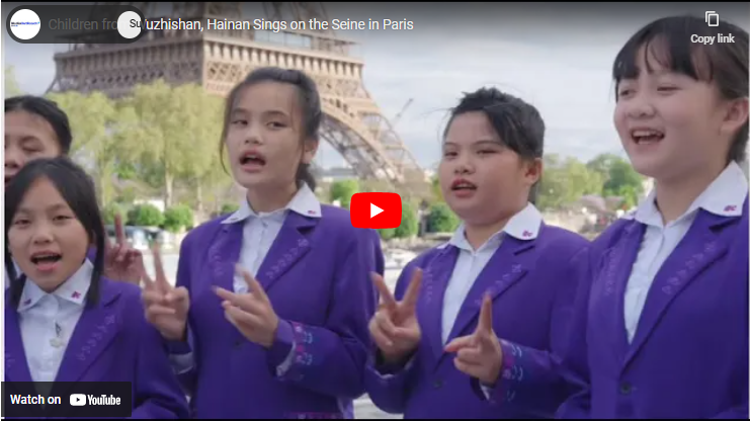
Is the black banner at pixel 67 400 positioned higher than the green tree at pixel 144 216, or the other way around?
the green tree at pixel 144 216

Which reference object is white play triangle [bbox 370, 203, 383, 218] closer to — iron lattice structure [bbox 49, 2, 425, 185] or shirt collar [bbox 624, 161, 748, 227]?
iron lattice structure [bbox 49, 2, 425, 185]

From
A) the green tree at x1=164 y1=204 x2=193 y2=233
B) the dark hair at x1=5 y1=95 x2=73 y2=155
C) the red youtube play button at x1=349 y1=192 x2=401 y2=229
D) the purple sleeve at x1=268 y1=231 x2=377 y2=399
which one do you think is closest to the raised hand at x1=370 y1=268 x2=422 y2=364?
the purple sleeve at x1=268 y1=231 x2=377 y2=399

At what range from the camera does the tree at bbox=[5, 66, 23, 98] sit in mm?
1705

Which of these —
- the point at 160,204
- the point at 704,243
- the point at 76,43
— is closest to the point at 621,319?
the point at 704,243

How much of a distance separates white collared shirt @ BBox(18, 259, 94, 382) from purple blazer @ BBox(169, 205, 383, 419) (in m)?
0.18

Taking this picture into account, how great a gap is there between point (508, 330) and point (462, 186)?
0.25 metres

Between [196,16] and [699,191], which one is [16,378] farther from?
[699,191]

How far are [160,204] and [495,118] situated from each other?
2.86 m

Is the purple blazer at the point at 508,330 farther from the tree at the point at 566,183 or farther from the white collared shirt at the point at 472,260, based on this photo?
the tree at the point at 566,183

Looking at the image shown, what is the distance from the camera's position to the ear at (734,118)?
129 cm

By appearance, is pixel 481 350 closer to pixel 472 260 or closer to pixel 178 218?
pixel 472 260

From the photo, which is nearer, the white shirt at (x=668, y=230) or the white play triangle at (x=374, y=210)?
the white shirt at (x=668, y=230)

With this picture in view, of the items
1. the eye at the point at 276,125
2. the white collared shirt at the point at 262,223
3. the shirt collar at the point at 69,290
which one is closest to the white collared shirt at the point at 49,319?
the shirt collar at the point at 69,290

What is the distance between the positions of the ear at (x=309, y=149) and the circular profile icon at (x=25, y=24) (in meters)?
0.53
